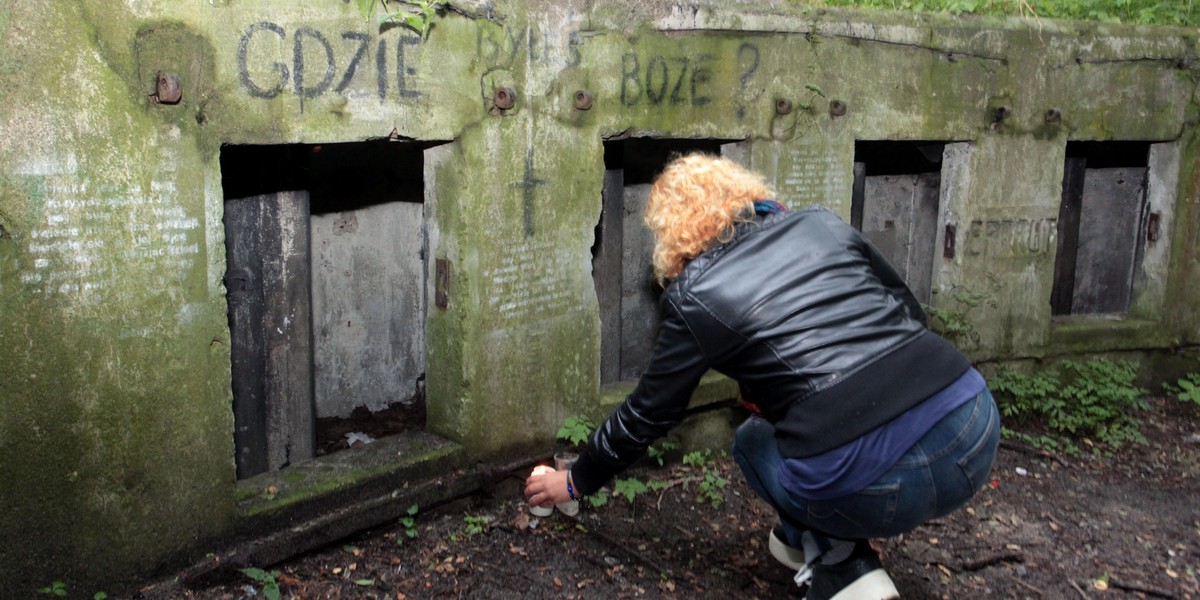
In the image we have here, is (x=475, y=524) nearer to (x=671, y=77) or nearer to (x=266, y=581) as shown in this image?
(x=266, y=581)

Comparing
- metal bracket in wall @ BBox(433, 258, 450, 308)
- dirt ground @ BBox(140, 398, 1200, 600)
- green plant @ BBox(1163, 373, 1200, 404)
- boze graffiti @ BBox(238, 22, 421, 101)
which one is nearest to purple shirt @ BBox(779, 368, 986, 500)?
dirt ground @ BBox(140, 398, 1200, 600)

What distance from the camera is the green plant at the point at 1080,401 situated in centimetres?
610

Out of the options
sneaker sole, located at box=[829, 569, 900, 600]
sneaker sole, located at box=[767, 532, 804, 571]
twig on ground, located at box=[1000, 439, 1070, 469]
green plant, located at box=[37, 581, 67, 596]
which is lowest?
twig on ground, located at box=[1000, 439, 1070, 469]

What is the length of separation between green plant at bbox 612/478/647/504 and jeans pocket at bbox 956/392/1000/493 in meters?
2.22

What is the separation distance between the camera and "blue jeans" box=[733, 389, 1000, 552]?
2.62 metres

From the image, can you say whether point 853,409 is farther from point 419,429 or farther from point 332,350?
point 332,350

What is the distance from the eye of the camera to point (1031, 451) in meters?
5.83

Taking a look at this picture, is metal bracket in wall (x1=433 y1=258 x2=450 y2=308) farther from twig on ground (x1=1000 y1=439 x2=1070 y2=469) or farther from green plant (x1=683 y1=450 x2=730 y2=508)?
twig on ground (x1=1000 y1=439 x2=1070 y2=469)

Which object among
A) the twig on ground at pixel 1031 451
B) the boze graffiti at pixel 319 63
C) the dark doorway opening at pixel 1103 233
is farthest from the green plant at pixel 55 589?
the dark doorway opening at pixel 1103 233

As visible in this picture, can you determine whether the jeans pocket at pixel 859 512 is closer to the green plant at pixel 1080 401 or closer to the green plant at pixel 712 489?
the green plant at pixel 712 489

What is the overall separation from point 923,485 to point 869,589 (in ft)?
1.40

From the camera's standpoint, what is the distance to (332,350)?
17.2ft

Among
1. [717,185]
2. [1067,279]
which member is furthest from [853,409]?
[1067,279]

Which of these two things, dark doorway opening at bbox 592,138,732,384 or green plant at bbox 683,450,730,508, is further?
dark doorway opening at bbox 592,138,732,384
